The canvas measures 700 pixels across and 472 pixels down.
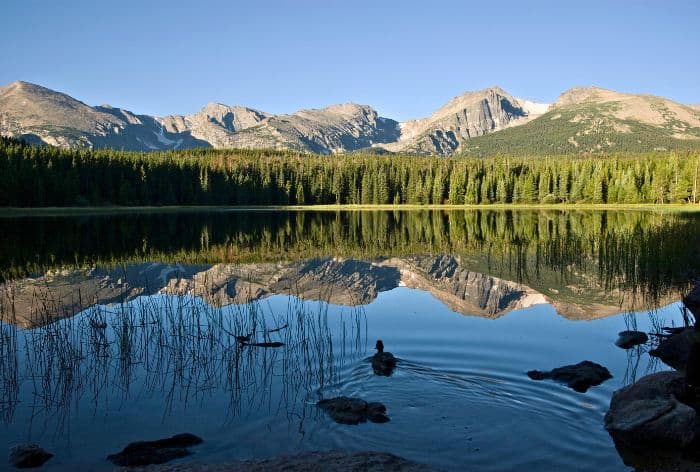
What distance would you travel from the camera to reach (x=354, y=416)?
1152 centimetres

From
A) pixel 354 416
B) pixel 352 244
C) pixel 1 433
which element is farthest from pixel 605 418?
pixel 352 244

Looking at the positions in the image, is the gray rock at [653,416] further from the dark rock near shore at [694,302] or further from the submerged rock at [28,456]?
the submerged rock at [28,456]

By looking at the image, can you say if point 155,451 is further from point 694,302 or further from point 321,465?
point 694,302

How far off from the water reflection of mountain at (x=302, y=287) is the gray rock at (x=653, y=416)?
9983 mm

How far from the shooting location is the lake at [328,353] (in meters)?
10.7

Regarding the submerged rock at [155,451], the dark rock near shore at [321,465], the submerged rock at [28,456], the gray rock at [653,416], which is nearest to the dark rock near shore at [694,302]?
the gray rock at [653,416]

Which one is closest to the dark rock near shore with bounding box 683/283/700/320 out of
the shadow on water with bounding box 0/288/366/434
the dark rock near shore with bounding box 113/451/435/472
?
the shadow on water with bounding box 0/288/366/434

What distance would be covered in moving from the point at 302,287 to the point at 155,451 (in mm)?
18112

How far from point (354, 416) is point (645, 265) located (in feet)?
71.1

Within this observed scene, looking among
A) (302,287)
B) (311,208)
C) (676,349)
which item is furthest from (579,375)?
(311,208)

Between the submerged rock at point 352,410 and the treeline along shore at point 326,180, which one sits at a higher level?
the treeline along shore at point 326,180

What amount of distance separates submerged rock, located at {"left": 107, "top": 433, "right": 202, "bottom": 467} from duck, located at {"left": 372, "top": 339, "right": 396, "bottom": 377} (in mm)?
5169

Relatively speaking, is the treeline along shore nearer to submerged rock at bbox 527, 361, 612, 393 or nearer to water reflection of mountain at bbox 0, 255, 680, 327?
water reflection of mountain at bbox 0, 255, 680, 327

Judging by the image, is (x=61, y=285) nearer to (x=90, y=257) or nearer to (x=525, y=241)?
(x=90, y=257)
